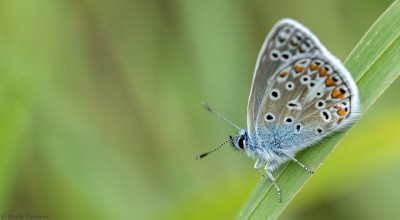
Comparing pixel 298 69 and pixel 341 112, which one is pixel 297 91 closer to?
pixel 298 69

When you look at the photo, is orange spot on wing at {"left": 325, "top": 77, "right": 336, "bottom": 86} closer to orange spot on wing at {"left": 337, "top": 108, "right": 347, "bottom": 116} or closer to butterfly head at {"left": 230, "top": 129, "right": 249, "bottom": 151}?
orange spot on wing at {"left": 337, "top": 108, "right": 347, "bottom": 116}

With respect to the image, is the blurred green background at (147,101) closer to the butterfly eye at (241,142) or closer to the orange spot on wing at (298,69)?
the butterfly eye at (241,142)

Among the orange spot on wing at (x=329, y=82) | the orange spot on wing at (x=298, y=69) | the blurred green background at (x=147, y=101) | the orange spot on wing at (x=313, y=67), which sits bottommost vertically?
the blurred green background at (x=147, y=101)

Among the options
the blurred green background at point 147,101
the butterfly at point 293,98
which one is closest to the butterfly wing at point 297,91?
the butterfly at point 293,98

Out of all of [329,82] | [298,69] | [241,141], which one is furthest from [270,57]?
[241,141]

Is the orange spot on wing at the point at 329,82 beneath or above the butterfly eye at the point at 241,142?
above
